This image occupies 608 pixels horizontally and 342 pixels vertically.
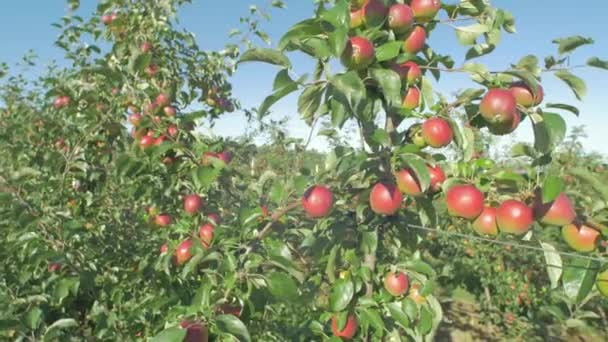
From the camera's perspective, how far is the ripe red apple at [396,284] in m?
1.40

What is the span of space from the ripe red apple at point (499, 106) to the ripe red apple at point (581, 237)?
0.32 metres

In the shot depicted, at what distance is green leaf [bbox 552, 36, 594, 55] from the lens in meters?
1.12

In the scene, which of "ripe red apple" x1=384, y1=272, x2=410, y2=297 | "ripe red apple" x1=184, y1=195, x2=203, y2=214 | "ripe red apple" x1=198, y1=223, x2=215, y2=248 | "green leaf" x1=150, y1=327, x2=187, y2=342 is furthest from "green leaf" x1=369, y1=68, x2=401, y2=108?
"ripe red apple" x1=184, y1=195, x2=203, y2=214

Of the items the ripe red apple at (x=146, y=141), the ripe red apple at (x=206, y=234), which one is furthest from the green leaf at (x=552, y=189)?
the ripe red apple at (x=146, y=141)

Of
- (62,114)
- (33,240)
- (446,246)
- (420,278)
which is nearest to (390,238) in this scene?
(420,278)

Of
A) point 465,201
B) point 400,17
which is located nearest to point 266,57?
point 400,17

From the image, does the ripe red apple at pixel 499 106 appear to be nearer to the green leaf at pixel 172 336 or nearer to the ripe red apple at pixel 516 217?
the ripe red apple at pixel 516 217

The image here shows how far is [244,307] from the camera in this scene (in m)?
1.29

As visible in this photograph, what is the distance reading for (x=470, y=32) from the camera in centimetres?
133

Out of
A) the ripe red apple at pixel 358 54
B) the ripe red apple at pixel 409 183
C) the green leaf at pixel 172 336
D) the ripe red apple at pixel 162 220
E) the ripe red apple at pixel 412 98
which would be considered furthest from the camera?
the ripe red apple at pixel 162 220

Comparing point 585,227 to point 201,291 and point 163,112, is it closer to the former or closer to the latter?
point 201,291

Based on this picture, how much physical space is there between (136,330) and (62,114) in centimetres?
117

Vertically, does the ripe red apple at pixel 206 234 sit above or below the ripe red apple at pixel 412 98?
below

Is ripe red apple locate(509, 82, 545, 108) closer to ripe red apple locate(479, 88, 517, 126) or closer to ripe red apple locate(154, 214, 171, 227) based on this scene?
ripe red apple locate(479, 88, 517, 126)
